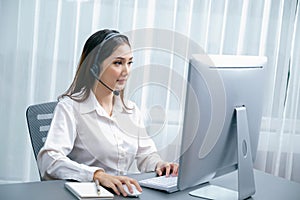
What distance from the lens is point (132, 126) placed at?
236 cm

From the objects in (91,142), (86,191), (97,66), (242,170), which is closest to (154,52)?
(97,66)

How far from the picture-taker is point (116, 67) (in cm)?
213

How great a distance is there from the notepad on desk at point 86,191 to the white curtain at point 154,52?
1.49m

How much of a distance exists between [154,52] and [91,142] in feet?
4.24

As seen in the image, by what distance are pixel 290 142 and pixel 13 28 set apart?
6.37 ft

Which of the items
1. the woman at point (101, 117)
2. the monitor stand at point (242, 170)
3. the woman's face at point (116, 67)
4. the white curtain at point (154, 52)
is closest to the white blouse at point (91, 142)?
the woman at point (101, 117)

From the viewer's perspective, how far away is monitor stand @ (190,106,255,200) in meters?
1.78

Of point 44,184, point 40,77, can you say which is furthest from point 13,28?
point 44,184

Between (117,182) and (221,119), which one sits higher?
(221,119)

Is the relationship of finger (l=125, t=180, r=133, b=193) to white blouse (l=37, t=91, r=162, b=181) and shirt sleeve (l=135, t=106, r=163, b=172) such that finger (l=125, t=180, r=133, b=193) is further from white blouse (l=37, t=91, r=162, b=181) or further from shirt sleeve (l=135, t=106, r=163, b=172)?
shirt sleeve (l=135, t=106, r=163, b=172)

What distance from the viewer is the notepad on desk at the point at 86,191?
65.1 inches

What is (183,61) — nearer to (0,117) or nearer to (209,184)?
(0,117)

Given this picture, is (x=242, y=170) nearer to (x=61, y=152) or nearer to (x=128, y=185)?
(x=128, y=185)

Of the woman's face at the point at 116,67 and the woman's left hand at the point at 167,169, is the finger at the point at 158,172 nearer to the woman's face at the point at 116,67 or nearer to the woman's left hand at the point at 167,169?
the woman's left hand at the point at 167,169
